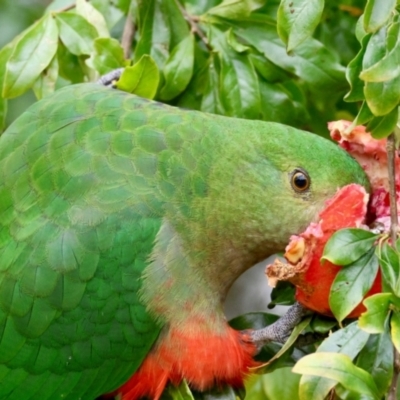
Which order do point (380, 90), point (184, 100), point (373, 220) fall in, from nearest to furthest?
point (380, 90) < point (373, 220) < point (184, 100)

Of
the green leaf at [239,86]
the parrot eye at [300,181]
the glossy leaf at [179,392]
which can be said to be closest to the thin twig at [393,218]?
the parrot eye at [300,181]

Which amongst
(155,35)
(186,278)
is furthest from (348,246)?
(155,35)

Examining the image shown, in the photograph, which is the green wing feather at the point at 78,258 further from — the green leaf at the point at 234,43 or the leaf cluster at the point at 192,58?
the green leaf at the point at 234,43

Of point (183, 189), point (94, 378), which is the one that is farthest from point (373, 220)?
point (94, 378)

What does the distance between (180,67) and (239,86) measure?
0.15 metres

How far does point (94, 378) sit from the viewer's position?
1.67 meters

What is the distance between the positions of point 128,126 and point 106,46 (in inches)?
8.8

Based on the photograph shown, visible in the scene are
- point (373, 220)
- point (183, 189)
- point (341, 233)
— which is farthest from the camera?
point (183, 189)

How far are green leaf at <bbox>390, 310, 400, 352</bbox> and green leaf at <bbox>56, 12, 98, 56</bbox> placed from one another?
1.01 metres

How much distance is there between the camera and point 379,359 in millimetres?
1229

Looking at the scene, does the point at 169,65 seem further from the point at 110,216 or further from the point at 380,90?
the point at 380,90

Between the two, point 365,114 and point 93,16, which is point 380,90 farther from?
point 93,16

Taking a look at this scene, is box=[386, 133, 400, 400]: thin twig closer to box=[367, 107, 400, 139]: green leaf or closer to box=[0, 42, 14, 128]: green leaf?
box=[367, 107, 400, 139]: green leaf

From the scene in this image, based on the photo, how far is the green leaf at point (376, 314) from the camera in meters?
1.14
